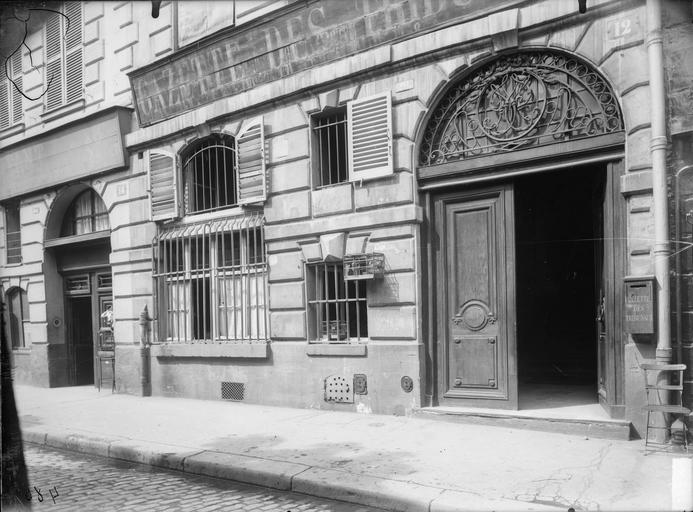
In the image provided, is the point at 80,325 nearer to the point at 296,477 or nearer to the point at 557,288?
the point at 296,477

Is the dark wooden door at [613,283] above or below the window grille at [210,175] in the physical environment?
below

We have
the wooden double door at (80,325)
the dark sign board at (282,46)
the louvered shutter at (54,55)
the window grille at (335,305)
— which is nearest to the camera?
the dark sign board at (282,46)

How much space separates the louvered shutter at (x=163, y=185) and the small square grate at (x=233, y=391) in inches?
135

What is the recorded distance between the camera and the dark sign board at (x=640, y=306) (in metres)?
6.71

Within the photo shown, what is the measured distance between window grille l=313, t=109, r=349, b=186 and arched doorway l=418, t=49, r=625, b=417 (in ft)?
5.10

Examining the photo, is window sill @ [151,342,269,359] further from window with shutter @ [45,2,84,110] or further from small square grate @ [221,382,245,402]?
window with shutter @ [45,2,84,110]

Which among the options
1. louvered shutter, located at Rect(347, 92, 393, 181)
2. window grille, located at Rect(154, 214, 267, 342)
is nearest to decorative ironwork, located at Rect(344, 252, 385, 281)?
louvered shutter, located at Rect(347, 92, 393, 181)

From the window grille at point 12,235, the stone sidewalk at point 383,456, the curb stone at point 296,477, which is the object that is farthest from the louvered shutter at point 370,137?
the window grille at point 12,235

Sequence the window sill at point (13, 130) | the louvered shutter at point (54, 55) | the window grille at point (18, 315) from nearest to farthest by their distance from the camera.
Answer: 1. the louvered shutter at point (54, 55)
2. the window sill at point (13, 130)
3. the window grille at point (18, 315)

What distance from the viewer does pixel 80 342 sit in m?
15.2

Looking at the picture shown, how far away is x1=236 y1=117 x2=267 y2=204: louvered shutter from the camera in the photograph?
1047 cm

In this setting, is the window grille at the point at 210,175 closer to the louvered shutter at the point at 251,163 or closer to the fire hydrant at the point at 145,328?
the louvered shutter at the point at 251,163

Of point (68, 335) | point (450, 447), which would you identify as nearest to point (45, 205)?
point (68, 335)

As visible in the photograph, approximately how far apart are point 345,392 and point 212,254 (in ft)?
12.6
